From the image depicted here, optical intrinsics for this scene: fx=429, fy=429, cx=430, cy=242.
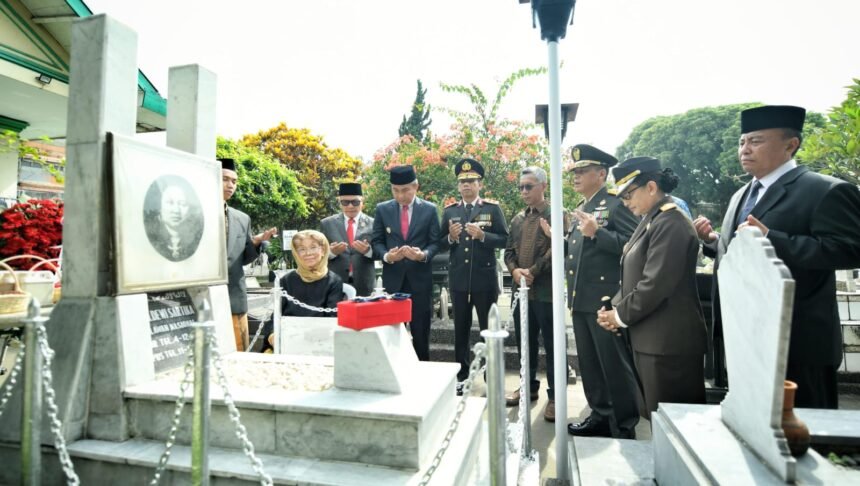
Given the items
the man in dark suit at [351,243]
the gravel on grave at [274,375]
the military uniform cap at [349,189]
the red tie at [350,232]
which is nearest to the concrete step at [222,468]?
the gravel on grave at [274,375]

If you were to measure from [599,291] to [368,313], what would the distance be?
2.30 metres

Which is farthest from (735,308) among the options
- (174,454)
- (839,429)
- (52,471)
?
(52,471)

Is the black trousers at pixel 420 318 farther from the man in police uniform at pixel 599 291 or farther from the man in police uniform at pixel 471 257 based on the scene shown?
the man in police uniform at pixel 599 291

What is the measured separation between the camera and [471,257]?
5.00 metres

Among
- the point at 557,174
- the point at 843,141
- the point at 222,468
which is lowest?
the point at 222,468

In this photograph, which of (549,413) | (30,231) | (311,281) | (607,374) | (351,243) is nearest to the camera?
(607,374)

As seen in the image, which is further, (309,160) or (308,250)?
(309,160)

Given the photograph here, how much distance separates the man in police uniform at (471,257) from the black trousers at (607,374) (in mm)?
1165

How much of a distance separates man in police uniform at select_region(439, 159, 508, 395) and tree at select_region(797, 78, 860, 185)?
779cm

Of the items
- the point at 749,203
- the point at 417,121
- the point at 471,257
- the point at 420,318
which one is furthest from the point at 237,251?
the point at 417,121

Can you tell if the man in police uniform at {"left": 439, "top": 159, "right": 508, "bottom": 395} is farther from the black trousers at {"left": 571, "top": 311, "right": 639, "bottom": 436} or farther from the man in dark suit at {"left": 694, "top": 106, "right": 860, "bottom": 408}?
the man in dark suit at {"left": 694, "top": 106, "right": 860, "bottom": 408}

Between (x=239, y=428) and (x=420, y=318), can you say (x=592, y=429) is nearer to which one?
(x=420, y=318)

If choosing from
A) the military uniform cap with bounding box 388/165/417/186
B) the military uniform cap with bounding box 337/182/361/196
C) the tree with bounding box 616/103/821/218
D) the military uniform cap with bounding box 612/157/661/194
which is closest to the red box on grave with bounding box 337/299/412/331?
the military uniform cap with bounding box 612/157/661/194

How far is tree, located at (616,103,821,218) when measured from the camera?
119 feet
